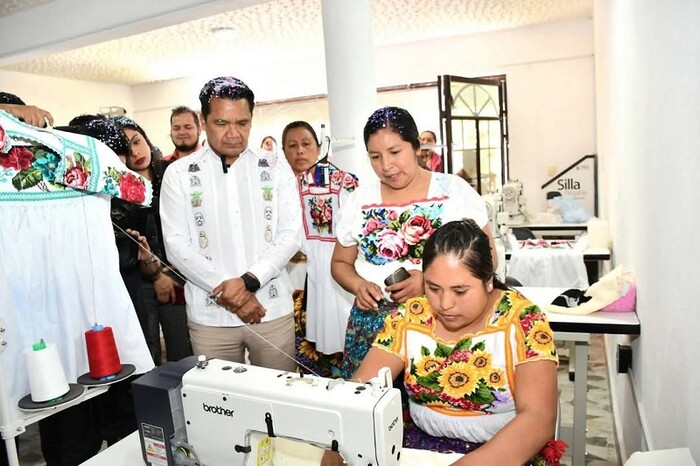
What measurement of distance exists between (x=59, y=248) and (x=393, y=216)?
3.44ft

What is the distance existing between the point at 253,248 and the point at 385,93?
19.1 feet

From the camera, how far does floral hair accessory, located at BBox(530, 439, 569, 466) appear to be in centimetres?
126

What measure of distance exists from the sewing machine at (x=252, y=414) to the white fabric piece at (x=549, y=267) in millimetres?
2919

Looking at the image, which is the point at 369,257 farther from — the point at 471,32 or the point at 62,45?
→ the point at 471,32

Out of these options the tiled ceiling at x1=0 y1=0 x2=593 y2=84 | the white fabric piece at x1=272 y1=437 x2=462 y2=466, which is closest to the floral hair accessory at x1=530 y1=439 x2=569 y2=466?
the white fabric piece at x1=272 y1=437 x2=462 y2=466

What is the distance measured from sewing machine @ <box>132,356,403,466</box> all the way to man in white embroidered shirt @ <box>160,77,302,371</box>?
684mm

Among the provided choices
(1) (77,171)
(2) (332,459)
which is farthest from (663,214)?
(1) (77,171)

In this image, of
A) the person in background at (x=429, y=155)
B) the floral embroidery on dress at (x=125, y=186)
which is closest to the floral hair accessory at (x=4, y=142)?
the floral embroidery on dress at (x=125, y=186)

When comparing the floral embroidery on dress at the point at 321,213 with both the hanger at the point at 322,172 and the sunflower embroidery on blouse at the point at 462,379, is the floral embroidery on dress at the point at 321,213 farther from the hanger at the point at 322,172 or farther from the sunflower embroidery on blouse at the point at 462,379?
the sunflower embroidery on blouse at the point at 462,379

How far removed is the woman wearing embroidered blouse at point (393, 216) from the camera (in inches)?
71.7

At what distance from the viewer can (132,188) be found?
174 cm

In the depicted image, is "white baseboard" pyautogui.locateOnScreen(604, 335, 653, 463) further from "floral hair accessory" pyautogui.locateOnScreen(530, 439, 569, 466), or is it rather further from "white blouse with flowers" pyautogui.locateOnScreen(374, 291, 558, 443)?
"white blouse with flowers" pyautogui.locateOnScreen(374, 291, 558, 443)

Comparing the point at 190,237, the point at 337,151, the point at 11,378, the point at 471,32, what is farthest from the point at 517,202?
the point at 11,378

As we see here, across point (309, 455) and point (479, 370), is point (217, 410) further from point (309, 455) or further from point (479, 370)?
point (479, 370)
